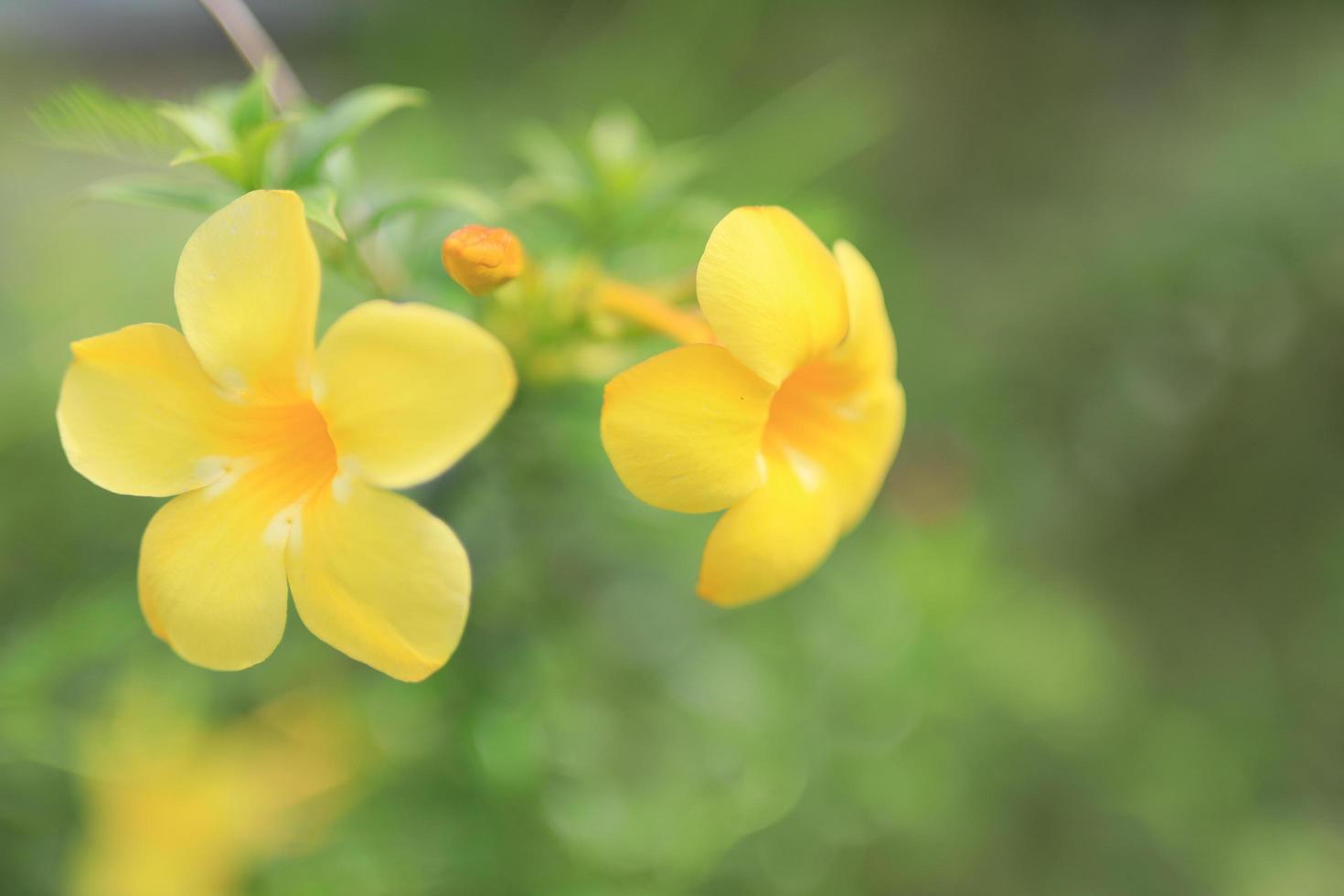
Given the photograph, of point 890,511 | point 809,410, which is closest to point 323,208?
point 809,410

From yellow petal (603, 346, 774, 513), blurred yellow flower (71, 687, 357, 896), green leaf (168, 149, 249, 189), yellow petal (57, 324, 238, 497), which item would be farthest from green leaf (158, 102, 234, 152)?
blurred yellow flower (71, 687, 357, 896)

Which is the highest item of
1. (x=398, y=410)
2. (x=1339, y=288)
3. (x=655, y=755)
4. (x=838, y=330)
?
(x=398, y=410)

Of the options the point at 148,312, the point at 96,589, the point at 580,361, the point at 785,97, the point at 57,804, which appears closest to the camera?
the point at 580,361

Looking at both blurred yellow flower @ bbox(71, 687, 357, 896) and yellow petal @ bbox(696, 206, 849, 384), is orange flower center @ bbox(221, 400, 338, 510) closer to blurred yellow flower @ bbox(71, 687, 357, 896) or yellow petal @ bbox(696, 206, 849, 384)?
yellow petal @ bbox(696, 206, 849, 384)

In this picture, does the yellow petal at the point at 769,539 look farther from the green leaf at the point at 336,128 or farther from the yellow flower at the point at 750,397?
the green leaf at the point at 336,128

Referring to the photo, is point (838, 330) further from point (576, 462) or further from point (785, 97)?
point (785, 97)

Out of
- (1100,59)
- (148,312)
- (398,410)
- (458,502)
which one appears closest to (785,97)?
Result: (1100,59)

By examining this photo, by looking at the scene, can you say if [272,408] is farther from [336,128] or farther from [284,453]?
[336,128]
